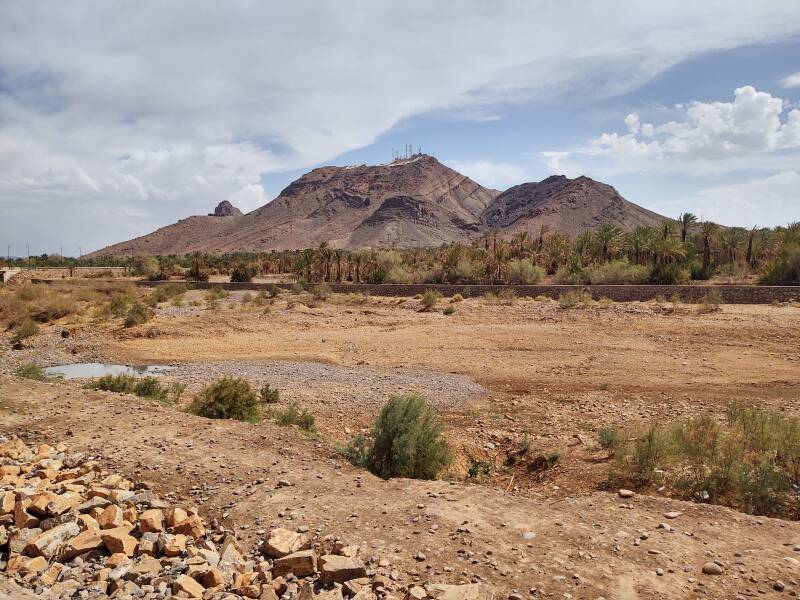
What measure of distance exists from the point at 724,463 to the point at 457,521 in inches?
166

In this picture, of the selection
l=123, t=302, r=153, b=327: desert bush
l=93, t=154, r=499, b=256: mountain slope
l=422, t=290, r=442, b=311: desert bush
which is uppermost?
l=93, t=154, r=499, b=256: mountain slope

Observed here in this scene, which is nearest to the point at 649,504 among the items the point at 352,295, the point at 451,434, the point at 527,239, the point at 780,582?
the point at 780,582

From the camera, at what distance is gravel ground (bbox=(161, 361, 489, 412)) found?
14.1m

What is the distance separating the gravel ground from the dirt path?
16.3 feet

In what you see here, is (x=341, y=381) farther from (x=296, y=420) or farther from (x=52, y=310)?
(x=52, y=310)

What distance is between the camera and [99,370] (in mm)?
18953

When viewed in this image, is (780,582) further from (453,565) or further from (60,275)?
(60,275)

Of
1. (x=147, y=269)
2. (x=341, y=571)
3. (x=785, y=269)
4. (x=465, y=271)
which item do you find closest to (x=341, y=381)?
(x=341, y=571)

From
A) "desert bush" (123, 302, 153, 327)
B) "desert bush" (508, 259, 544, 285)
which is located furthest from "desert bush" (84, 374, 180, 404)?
"desert bush" (508, 259, 544, 285)

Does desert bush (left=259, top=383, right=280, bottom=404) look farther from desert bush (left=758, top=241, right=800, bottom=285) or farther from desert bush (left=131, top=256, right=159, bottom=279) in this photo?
desert bush (left=131, top=256, right=159, bottom=279)

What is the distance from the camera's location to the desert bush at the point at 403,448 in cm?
843

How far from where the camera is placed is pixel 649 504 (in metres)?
6.76

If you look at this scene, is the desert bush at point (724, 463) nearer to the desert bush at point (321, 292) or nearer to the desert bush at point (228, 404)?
the desert bush at point (228, 404)

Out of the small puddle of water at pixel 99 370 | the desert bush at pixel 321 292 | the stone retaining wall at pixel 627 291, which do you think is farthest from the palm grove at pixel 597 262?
the small puddle of water at pixel 99 370
